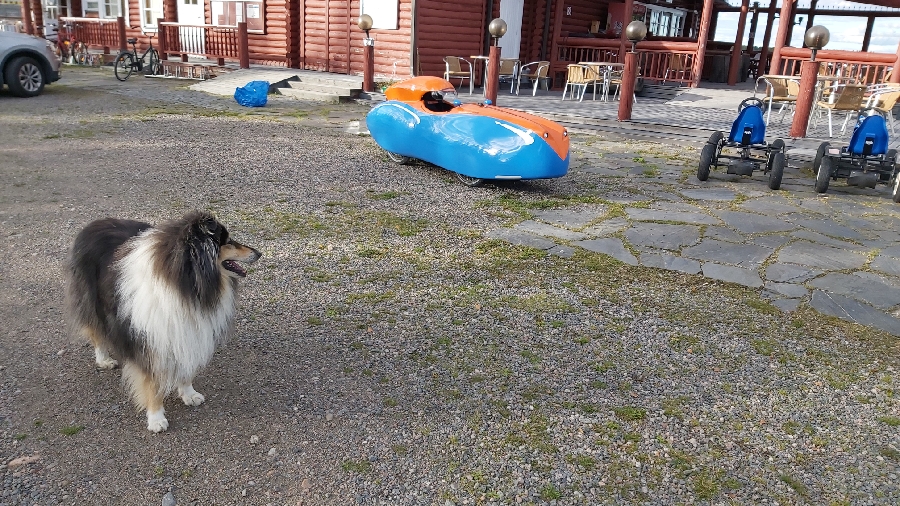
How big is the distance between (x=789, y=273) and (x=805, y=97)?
5.79m

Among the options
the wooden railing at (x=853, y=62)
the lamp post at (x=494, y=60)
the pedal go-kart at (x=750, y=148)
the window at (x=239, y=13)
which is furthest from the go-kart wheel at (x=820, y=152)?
the window at (x=239, y=13)

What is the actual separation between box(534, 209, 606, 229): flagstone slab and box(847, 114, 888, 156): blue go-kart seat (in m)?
3.04

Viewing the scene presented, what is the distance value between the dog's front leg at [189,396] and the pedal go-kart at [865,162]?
6522mm

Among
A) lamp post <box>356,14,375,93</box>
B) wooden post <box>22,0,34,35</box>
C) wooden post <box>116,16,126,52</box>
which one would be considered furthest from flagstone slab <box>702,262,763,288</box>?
wooden post <box>22,0,34,35</box>

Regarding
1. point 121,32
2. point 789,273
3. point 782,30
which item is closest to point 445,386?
point 789,273

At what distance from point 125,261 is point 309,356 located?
3.48ft

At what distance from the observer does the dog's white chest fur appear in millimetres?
2496

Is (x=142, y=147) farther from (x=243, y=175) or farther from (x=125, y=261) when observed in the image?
(x=125, y=261)

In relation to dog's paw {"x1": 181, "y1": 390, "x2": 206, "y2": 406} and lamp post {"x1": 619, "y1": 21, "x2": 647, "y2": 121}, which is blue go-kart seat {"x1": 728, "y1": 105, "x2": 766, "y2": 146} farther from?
dog's paw {"x1": 181, "y1": 390, "x2": 206, "y2": 406}

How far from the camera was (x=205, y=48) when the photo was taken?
17594 mm

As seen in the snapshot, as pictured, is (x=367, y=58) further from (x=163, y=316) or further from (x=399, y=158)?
(x=163, y=316)

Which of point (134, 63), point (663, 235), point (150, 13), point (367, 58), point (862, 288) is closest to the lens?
point (862, 288)

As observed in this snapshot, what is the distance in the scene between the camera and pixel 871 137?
6.84 m

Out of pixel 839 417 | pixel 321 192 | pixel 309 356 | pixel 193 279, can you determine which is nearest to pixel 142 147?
pixel 321 192
